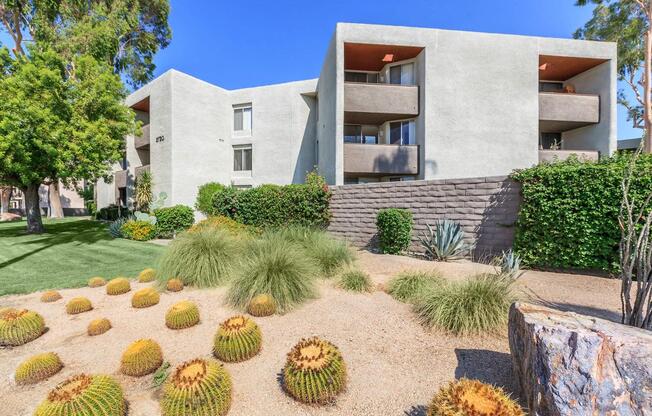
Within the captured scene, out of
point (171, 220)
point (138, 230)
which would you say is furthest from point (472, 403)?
point (171, 220)

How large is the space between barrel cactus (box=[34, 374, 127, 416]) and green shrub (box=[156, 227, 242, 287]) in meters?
3.06

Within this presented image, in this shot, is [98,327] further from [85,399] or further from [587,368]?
[587,368]

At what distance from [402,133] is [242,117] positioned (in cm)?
1099

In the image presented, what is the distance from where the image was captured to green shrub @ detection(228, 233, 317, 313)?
431 cm

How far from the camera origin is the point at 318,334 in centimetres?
→ 353

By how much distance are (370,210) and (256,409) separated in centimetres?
791

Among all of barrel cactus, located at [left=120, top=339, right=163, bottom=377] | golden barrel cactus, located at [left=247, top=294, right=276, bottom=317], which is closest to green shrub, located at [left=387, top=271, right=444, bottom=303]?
golden barrel cactus, located at [left=247, top=294, right=276, bottom=317]

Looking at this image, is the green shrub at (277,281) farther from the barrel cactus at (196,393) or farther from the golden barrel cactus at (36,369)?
the golden barrel cactus at (36,369)

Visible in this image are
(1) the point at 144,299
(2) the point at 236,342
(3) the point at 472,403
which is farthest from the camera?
(1) the point at 144,299

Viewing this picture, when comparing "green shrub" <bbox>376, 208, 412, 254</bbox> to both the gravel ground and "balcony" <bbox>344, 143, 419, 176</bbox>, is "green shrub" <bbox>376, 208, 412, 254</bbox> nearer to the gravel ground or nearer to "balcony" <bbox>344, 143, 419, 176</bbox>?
the gravel ground

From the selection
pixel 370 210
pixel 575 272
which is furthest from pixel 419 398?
pixel 370 210

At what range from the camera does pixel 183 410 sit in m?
2.17

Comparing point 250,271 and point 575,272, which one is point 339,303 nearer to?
point 250,271

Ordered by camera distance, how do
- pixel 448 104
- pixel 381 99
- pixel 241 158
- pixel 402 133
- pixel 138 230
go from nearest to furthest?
pixel 138 230 → pixel 448 104 → pixel 381 99 → pixel 402 133 → pixel 241 158
